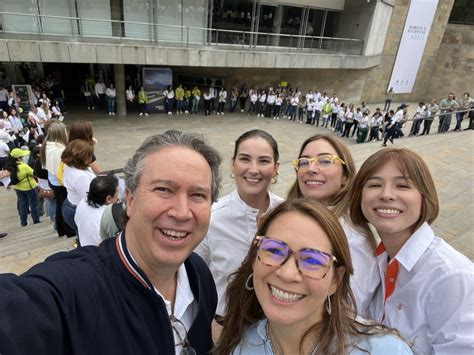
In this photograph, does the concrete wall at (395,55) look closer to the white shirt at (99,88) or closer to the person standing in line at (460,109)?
the person standing in line at (460,109)

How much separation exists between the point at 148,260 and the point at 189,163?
519 mm

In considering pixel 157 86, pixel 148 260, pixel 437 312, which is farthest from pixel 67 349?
pixel 157 86

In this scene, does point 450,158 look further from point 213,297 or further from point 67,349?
point 67,349

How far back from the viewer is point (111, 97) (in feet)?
50.5

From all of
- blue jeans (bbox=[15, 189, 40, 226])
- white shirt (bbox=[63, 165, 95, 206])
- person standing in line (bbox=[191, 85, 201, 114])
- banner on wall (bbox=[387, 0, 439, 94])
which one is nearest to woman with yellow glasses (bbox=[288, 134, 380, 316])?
white shirt (bbox=[63, 165, 95, 206])

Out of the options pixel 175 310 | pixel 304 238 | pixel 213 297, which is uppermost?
pixel 304 238

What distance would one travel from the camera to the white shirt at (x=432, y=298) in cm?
156

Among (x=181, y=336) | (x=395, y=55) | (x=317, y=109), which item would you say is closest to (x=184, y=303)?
(x=181, y=336)

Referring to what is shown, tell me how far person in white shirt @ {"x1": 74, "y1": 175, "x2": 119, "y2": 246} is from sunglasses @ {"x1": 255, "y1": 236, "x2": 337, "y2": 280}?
2172 millimetres

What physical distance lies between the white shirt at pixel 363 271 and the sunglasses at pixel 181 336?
3.86 feet

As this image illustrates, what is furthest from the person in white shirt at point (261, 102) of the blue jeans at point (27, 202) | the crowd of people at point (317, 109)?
the blue jeans at point (27, 202)

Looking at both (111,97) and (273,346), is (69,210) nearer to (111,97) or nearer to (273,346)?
(273,346)

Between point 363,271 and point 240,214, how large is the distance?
102 centimetres

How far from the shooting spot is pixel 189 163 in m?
1.54
